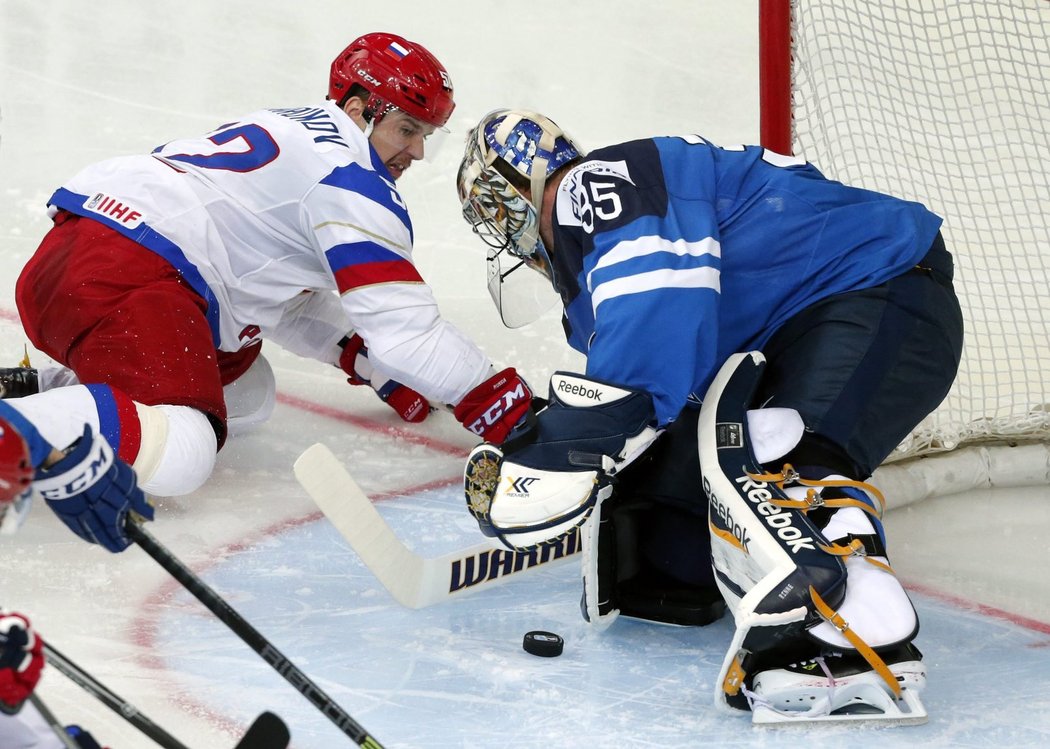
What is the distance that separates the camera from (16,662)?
4.52 feet

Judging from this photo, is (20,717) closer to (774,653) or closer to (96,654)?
(96,654)

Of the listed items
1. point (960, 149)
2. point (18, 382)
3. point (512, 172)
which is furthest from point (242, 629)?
point (960, 149)

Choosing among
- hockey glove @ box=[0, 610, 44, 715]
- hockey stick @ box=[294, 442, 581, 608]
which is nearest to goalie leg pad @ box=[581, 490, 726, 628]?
hockey stick @ box=[294, 442, 581, 608]

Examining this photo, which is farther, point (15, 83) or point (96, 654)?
point (15, 83)

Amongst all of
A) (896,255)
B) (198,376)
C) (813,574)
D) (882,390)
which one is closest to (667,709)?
(813,574)

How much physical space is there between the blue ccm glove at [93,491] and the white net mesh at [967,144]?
2.05m

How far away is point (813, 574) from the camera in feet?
6.78

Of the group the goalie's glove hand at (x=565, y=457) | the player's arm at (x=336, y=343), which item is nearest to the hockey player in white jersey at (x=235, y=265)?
the player's arm at (x=336, y=343)

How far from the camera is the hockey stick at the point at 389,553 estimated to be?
95.0 inches

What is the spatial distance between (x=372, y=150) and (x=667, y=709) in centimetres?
155

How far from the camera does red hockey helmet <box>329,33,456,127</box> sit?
313 cm

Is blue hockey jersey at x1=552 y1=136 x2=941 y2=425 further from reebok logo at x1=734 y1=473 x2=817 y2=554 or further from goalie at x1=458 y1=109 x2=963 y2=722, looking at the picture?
reebok logo at x1=734 y1=473 x2=817 y2=554

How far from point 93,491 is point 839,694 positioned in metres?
1.17

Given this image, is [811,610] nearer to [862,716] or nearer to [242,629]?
A: [862,716]
